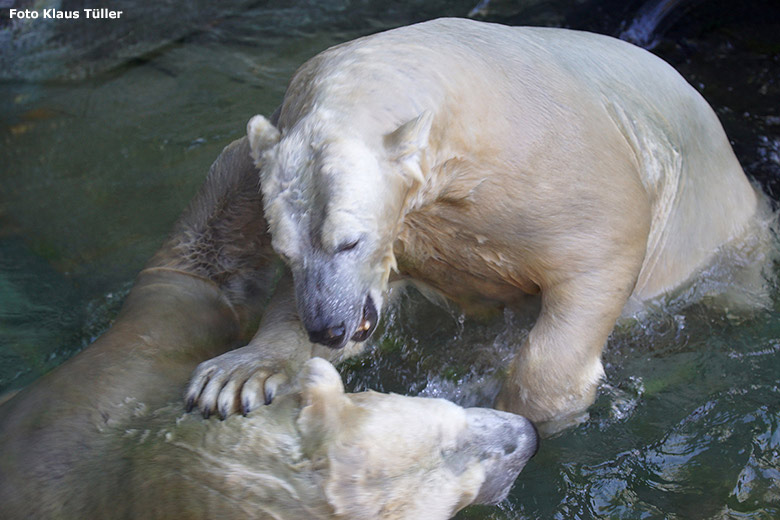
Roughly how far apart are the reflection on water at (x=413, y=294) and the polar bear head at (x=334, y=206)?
1.06 metres

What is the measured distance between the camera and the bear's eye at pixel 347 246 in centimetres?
229

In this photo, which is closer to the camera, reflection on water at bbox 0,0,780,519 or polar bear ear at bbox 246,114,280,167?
polar bear ear at bbox 246,114,280,167

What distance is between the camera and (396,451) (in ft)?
7.54

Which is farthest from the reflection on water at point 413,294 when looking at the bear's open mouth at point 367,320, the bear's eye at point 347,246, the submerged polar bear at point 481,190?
the bear's eye at point 347,246

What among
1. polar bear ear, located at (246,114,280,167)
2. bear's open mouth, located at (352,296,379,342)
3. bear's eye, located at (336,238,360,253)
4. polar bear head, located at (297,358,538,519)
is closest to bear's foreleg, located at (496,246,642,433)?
polar bear head, located at (297,358,538,519)

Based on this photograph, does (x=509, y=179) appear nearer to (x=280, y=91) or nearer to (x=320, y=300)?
(x=320, y=300)

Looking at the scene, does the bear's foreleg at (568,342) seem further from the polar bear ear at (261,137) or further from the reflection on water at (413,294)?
the polar bear ear at (261,137)

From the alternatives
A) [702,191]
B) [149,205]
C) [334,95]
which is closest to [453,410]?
[334,95]

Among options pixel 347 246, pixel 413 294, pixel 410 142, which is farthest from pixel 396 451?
pixel 413 294

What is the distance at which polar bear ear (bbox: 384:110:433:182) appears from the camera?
2.37 meters

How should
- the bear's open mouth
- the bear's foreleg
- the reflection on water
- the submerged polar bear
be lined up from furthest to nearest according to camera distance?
the reflection on water < the bear's foreleg < the bear's open mouth < the submerged polar bear

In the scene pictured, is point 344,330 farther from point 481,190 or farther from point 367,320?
point 481,190

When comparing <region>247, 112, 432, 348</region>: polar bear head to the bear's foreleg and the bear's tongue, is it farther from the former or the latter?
the bear's foreleg

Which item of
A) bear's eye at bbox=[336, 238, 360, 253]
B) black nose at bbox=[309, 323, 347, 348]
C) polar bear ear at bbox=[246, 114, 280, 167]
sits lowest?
black nose at bbox=[309, 323, 347, 348]
